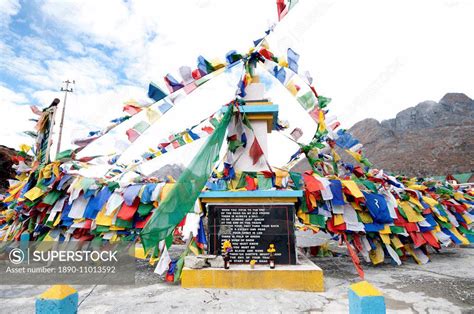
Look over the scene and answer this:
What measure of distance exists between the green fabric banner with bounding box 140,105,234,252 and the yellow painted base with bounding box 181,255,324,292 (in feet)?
→ 5.72

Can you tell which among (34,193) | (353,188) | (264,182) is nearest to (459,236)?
(353,188)

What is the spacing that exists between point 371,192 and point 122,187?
614cm

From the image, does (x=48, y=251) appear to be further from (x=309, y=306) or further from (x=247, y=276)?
(x=309, y=306)

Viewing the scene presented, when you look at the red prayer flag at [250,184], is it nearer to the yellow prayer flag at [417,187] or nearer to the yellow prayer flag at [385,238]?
the yellow prayer flag at [385,238]

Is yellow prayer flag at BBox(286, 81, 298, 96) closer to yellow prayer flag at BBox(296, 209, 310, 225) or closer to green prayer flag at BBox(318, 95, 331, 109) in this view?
green prayer flag at BBox(318, 95, 331, 109)

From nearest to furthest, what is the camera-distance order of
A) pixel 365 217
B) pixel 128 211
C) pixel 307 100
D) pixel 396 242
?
pixel 128 211
pixel 365 217
pixel 396 242
pixel 307 100

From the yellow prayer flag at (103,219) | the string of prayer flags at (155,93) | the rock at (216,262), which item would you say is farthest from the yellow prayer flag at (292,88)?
the yellow prayer flag at (103,219)

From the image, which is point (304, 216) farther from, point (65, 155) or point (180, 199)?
point (65, 155)

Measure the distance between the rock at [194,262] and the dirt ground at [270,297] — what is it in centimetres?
42

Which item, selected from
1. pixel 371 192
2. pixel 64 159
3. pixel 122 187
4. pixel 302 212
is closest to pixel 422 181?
pixel 371 192

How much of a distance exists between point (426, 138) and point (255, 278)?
62903 millimetres

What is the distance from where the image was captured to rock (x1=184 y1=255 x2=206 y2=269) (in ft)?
17.8

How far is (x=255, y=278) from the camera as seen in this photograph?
5.30 metres

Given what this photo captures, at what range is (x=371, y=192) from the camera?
734 cm
